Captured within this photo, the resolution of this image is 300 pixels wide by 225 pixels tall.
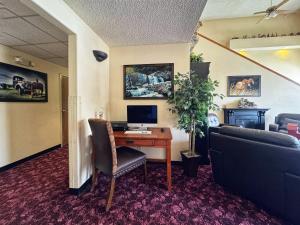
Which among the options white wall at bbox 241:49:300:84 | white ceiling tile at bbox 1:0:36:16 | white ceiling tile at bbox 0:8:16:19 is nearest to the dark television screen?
white ceiling tile at bbox 1:0:36:16

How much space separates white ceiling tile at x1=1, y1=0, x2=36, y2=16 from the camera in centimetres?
171

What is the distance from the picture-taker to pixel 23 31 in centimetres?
237

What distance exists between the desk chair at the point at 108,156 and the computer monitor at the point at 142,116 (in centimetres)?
58

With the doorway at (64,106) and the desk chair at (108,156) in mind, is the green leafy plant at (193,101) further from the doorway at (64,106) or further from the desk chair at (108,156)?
the doorway at (64,106)

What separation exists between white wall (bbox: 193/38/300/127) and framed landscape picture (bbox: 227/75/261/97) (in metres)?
0.10

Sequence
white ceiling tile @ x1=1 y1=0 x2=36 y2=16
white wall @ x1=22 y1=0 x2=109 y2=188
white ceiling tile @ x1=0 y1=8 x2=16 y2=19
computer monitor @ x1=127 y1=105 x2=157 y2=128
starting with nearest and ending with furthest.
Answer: white ceiling tile @ x1=1 y1=0 x2=36 y2=16 < white ceiling tile @ x1=0 y1=8 x2=16 y2=19 < white wall @ x1=22 y1=0 x2=109 y2=188 < computer monitor @ x1=127 y1=105 x2=157 y2=128

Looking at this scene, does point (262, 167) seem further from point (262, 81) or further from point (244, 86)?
point (262, 81)

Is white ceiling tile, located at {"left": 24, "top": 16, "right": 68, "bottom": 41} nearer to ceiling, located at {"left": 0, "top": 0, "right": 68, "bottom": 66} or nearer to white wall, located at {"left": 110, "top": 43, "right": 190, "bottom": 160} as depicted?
ceiling, located at {"left": 0, "top": 0, "right": 68, "bottom": 66}

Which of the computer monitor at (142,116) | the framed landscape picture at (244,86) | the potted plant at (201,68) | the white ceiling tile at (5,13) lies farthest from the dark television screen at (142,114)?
the framed landscape picture at (244,86)

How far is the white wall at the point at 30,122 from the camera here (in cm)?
295

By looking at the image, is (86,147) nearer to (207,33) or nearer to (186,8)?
(186,8)

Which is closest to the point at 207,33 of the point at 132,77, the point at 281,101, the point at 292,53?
the point at 292,53

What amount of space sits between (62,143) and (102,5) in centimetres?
370

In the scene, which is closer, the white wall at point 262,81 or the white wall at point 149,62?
the white wall at point 149,62
